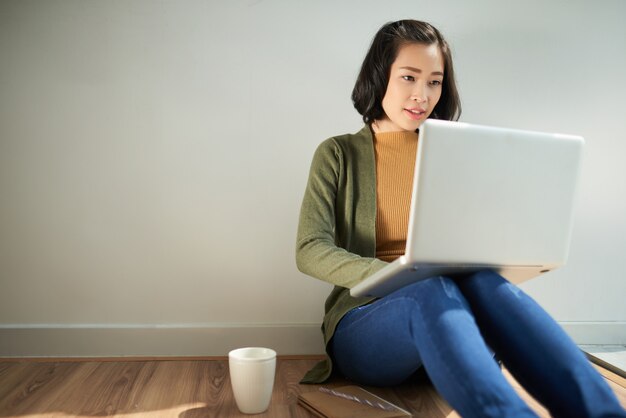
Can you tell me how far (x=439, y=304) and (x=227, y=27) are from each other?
1.37 m

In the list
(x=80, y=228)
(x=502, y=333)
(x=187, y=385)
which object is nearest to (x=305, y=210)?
(x=187, y=385)

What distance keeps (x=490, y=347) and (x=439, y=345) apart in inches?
8.0

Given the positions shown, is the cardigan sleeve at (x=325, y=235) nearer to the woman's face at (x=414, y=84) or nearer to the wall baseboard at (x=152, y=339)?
the woman's face at (x=414, y=84)

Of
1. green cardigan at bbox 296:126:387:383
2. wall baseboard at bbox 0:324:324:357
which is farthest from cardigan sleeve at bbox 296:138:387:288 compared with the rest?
wall baseboard at bbox 0:324:324:357

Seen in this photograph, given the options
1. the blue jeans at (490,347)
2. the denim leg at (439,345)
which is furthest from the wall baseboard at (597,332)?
the blue jeans at (490,347)

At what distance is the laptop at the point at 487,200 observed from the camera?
3.27 feet

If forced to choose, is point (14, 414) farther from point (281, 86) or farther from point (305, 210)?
point (281, 86)

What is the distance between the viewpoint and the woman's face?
1.62 m

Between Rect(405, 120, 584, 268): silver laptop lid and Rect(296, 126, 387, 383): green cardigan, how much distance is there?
18.2 inches

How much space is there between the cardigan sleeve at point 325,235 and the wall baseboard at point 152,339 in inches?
23.0

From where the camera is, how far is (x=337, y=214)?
1.70 m

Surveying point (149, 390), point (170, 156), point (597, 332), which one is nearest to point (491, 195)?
point (149, 390)

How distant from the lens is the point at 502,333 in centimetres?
107

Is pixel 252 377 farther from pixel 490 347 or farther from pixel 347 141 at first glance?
pixel 347 141
